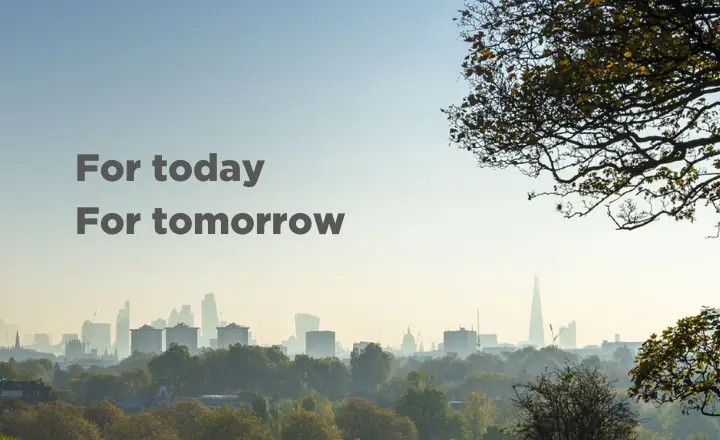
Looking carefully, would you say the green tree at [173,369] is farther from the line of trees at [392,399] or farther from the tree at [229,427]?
the tree at [229,427]

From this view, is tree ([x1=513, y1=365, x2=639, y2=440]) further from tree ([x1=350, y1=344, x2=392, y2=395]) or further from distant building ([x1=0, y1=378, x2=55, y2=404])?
tree ([x1=350, y1=344, x2=392, y2=395])

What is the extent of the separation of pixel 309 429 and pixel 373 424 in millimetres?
11373

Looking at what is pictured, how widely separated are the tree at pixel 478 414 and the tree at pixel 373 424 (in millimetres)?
14412

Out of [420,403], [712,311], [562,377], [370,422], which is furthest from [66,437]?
[712,311]

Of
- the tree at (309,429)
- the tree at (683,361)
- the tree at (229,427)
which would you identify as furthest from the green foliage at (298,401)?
the tree at (683,361)

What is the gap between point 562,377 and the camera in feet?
50.2

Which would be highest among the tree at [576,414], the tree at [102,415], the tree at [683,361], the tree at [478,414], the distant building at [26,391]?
the tree at [683,361]

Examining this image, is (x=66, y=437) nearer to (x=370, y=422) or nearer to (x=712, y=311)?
(x=370, y=422)

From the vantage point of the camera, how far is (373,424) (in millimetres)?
80688

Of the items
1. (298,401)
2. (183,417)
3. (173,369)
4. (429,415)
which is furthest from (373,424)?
(173,369)

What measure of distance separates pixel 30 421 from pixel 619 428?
65589mm

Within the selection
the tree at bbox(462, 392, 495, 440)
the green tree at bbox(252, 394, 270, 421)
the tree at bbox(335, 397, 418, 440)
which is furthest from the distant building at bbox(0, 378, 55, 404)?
the tree at bbox(462, 392, 495, 440)

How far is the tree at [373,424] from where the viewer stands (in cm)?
7856

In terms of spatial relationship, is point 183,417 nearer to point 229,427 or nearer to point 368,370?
point 229,427
